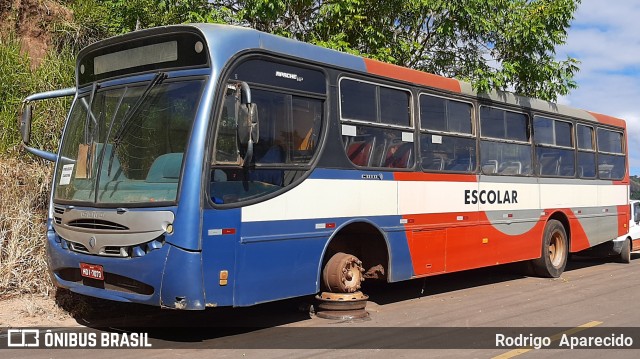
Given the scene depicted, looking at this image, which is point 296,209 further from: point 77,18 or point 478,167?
point 77,18

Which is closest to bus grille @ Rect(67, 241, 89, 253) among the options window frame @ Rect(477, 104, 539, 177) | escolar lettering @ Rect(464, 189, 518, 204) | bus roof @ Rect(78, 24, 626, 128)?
bus roof @ Rect(78, 24, 626, 128)

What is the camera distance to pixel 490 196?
1063 centimetres

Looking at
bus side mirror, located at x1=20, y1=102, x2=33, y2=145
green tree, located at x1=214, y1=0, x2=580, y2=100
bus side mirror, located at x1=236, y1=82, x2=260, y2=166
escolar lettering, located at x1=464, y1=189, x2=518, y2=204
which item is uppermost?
green tree, located at x1=214, y1=0, x2=580, y2=100

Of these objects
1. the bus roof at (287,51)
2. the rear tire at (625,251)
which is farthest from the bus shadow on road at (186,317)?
the rear tire at (625,251)

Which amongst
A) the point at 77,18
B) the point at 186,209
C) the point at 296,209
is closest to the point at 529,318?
the point at 296,209

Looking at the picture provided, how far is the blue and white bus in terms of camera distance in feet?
21.2

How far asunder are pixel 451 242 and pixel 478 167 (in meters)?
1.37

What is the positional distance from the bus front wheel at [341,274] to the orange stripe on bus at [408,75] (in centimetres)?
242

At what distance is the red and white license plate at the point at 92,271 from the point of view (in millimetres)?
6695

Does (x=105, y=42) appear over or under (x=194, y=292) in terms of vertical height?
over

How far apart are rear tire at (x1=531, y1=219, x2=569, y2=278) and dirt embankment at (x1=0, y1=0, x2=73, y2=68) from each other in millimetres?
10408

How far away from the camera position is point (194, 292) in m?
6.27

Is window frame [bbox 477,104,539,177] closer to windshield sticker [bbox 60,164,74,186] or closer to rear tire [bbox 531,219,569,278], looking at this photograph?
rear tire [bbox 531,219,569,278]

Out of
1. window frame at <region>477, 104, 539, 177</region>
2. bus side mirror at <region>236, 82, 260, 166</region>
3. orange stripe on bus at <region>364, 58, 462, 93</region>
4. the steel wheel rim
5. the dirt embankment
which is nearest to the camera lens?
bus side mirror at <region>236, 82, 260, 166</region>
